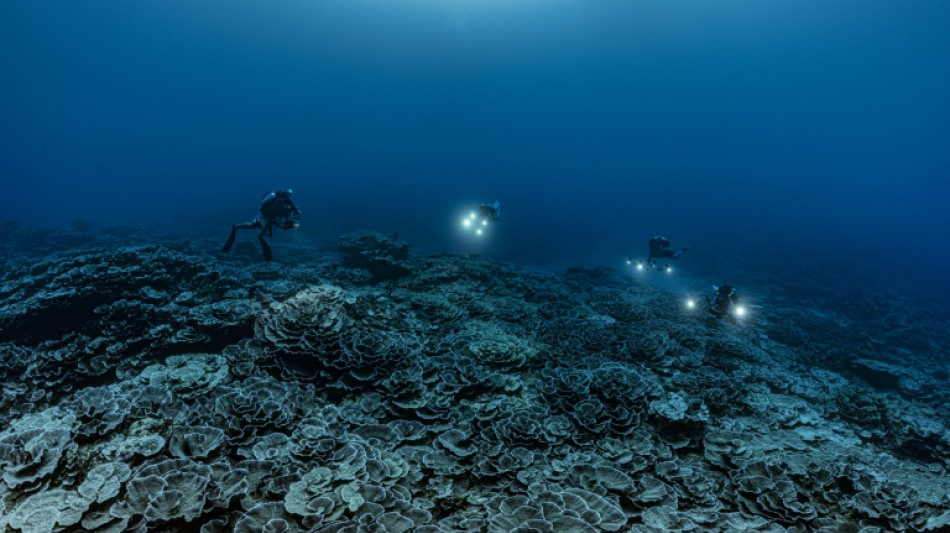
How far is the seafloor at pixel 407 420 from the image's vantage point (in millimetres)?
3855

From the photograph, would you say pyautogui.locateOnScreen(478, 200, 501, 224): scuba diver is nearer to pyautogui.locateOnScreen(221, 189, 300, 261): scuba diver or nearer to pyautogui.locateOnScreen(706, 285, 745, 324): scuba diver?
pyautogui.locateOnScreen(221, 189, 300, 261): scuba diver

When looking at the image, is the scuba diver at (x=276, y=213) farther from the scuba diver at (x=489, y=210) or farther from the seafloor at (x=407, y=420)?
the scuba diver at (x=489, y=210)

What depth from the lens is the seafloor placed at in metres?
3.86

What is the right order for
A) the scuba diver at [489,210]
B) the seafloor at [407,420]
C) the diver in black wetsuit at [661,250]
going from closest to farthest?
1. the seafloor at [407,420]
2. the scuba diver at [489,210]
3. the diver in black wetsuit at [661,250]

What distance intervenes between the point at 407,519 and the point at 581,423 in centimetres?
323

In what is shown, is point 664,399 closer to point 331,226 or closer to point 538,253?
point 538,253

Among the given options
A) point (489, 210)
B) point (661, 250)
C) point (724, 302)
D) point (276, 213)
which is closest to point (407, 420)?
point (276, 213)

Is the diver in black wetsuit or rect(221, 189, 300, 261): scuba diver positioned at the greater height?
rect(221, 189, 300, 261): scuba diver

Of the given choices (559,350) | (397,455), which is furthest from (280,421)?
(559,350)

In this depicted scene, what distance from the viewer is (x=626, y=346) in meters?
9.09

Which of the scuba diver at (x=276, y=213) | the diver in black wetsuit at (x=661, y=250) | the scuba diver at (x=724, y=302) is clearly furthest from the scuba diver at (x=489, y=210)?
the scuba diver at (x=724, y=302)

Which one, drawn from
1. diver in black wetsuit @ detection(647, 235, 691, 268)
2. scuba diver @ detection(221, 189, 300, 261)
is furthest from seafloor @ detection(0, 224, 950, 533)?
diver in black wetsuit @ detection(647, 235, 691, 268)

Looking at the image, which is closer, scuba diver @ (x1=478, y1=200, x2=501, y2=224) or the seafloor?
the seafloor

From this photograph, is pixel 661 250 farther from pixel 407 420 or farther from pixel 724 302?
pixel 407 420
